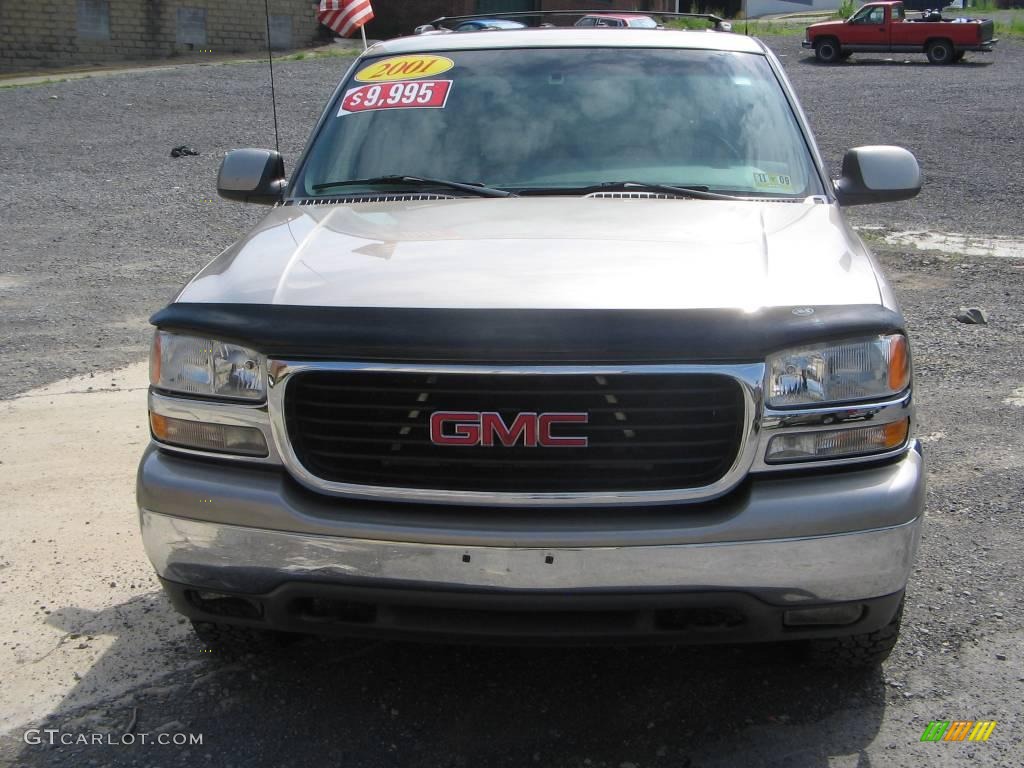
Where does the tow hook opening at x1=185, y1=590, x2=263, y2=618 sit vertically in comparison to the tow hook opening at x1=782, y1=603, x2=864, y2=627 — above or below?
below

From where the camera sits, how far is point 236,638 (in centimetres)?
328

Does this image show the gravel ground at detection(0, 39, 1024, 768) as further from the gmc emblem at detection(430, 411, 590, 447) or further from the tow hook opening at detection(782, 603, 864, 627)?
the gmc emblem at detection(430, 411, 590, 447)

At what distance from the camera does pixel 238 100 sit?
19750 mm

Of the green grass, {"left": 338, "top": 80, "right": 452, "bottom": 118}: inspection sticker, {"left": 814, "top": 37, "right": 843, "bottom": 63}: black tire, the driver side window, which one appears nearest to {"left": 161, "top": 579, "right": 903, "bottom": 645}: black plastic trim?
{"left": 338, "top": 80, "right": 452, "bottom": 118}: inspection sticker

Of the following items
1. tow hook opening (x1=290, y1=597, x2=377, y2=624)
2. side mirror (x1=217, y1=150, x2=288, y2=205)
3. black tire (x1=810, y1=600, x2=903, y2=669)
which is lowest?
black tire (x1=810, y1=600, x2=903, y2=669)

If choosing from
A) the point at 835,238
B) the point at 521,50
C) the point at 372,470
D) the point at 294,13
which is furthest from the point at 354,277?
the point at 294,13

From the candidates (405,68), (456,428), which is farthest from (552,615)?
(405,68)

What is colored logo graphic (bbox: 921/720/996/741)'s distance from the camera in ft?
9.80

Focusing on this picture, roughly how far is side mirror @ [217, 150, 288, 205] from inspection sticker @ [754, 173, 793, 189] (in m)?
1.82

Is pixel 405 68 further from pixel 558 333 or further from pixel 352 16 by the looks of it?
pixel 352 16

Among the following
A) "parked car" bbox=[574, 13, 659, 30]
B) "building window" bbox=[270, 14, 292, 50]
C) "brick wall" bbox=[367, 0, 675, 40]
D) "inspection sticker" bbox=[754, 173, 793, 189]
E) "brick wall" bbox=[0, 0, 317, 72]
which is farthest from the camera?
"brick wall" bbox=[367, 0, 675, 40]

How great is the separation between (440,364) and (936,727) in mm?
1695

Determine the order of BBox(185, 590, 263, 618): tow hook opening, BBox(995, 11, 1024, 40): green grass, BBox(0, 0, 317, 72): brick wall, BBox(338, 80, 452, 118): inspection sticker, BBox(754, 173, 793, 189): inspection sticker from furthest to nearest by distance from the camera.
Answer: BBox(995, 11, 1024, 40): green grass < BBox(0, 0, 317, 72): brick wall < BBox(338, 80, 452, 118): inspection sticker < BBox(754, 173, 793, 189): inspection sticker < BBox(185, 590, 263, 618): tow hook opening

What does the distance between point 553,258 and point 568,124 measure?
132 centimetres
